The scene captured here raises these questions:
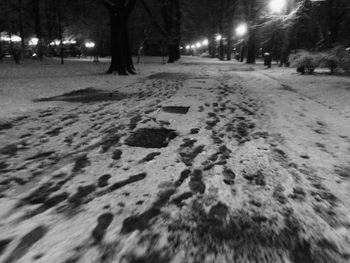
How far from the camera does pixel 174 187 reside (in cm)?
257

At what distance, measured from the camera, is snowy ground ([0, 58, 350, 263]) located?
1817 millimetres

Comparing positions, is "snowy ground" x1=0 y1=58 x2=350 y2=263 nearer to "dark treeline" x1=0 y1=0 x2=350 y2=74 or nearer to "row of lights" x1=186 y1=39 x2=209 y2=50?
"dark treeline" x1=0 y1=0 x2=350 y2=74

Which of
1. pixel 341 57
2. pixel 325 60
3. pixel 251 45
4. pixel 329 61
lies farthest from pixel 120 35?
pixel 251 45

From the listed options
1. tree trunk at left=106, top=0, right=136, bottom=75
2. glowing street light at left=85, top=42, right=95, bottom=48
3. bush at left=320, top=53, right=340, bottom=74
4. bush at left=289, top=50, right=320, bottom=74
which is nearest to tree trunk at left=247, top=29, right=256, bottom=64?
bush at left=289, top=50, right=320, bottom=74

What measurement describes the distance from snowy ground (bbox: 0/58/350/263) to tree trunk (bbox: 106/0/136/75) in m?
9.00

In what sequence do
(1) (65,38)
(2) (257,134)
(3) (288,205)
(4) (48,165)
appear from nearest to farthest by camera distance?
(3) (288,205), (4) (48,165), (2) (257,134), (1) (65,38)

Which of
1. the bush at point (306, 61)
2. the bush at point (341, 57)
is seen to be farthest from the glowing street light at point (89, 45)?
the bush at point (341, 57)

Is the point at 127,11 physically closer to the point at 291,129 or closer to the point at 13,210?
the point at 291,129

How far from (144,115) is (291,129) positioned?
259cm

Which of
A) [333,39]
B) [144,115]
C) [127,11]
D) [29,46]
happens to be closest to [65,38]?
[29,46]

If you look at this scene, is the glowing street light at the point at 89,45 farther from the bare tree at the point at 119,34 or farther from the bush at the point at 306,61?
the bush at the point at 306,61

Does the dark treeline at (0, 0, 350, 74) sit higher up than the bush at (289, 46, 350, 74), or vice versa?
the dark treeline at (0, 0, 350, 74)

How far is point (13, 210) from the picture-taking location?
219 centimetres

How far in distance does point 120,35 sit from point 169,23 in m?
13.4
